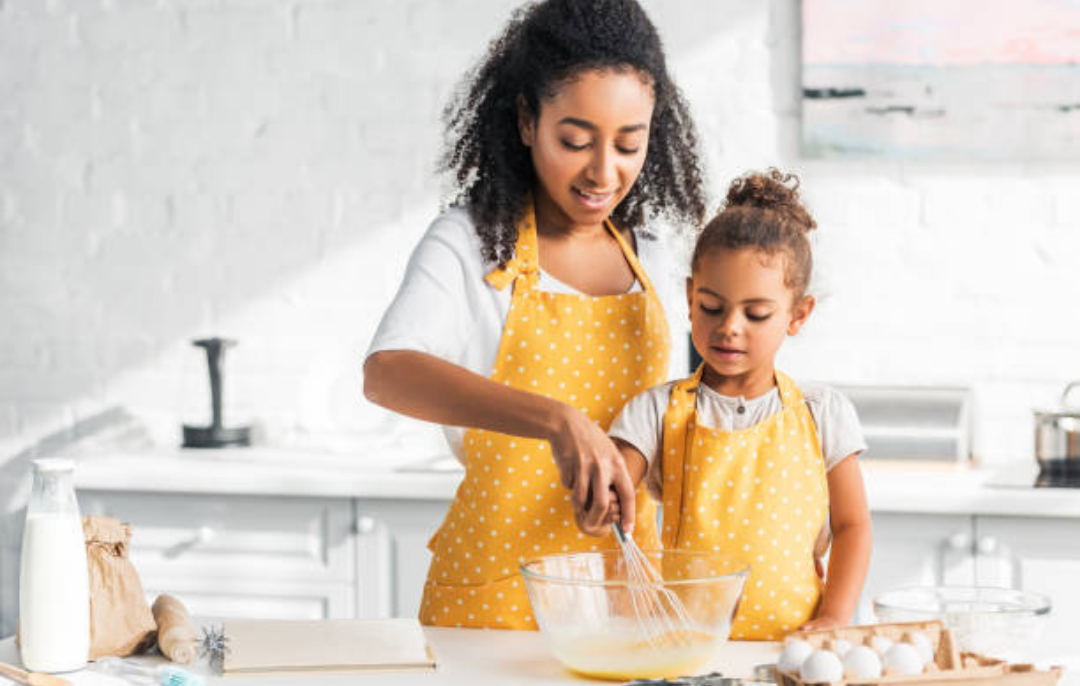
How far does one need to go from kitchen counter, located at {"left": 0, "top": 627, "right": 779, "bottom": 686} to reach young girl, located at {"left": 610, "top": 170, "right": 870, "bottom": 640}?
0.38 ft

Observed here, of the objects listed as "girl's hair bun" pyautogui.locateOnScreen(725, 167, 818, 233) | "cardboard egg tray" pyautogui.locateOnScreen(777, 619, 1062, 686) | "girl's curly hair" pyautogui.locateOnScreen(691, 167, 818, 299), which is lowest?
"cardboard egg tray" pyautogui.locateOnScreen(777, 619, 1062, 686)

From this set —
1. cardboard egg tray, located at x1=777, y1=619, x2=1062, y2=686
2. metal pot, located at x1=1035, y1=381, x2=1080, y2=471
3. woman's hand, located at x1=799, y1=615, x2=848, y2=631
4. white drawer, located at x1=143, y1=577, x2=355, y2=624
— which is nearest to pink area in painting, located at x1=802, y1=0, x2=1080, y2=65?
metal pot, located at x1=1035, y1=381, x2=1080, y2=471

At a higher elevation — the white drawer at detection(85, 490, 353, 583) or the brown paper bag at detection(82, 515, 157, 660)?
the brown paper bag at detection(82, 515, 157, 660)

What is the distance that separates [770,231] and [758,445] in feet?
0.77

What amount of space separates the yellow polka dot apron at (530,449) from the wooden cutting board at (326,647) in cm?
13

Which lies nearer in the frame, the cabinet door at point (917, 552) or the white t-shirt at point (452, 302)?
the white t-shirt at point (452, 302)

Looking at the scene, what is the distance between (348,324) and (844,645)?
83.0 inches

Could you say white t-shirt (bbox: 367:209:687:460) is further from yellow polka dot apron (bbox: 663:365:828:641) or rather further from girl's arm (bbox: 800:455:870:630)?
girl's arm (bbox: 800:455:870:630)

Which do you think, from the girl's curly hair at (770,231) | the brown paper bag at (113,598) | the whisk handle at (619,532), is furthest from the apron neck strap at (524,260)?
the brown paper bag at (113,598)

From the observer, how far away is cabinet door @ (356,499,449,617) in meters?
2.57

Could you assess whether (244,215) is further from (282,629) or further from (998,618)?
(998,618)

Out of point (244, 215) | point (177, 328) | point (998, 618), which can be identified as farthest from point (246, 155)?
point (998, 618)

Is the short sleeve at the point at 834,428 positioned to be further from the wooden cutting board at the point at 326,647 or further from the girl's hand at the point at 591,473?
the wooden cutting board at the point at 326,647

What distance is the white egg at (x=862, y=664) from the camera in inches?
41.8
